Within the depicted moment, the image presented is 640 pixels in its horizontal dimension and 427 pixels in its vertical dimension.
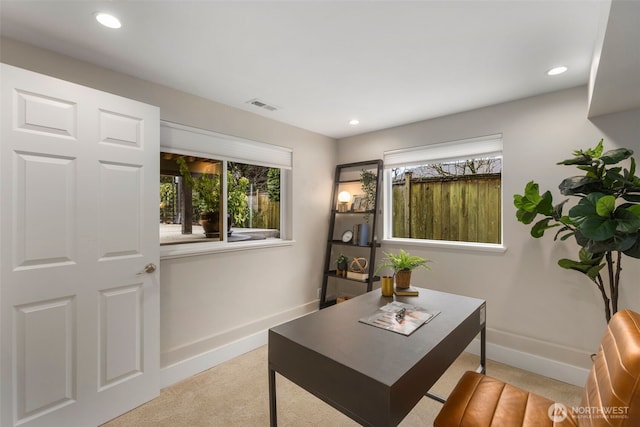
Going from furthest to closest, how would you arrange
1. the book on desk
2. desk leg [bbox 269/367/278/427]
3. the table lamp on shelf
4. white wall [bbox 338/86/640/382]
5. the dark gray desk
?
the table lamp on shelf < white wall [bbox 338/86/640/382] < the book on desk < desk leg [bbox 269/367/278/427] < the dark gray desk

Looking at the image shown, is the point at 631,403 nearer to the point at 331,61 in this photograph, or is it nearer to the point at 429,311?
the point at 429,311

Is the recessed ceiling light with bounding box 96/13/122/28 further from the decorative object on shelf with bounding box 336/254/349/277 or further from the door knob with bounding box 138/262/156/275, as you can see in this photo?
the decorative object on shelf with bounding box 336/254/349/277

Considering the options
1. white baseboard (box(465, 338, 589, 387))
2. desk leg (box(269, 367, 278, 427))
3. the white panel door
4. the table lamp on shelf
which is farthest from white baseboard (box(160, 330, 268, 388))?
white baseboard (box(465, 338, 589, 387))

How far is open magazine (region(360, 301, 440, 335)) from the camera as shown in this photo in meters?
1.45

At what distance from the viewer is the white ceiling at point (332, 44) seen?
1.44 meters

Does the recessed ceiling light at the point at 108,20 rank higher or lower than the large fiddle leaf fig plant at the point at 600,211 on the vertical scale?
higher

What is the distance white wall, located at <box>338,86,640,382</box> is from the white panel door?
279cm

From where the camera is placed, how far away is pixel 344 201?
3.74 meters

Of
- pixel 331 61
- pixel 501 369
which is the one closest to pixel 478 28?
pixel 331 61

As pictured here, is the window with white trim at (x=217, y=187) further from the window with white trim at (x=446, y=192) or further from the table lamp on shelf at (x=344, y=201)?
the window with white trim at (x=446, y=192)

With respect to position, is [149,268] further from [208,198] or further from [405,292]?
[405,292]

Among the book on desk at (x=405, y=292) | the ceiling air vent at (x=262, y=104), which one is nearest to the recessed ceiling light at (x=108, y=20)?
the ceiling air vent at (x=262, y=104)

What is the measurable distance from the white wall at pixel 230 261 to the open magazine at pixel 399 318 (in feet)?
5.36

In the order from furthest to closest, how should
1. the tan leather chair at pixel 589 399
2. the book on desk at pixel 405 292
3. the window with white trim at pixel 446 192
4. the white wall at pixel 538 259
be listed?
1. the window with white trim at pixel 446 192
2. the white wall at pixel 538 259
3. the book on desk at pixel 405 292
4. the tan leather chair at pixel 589 399
